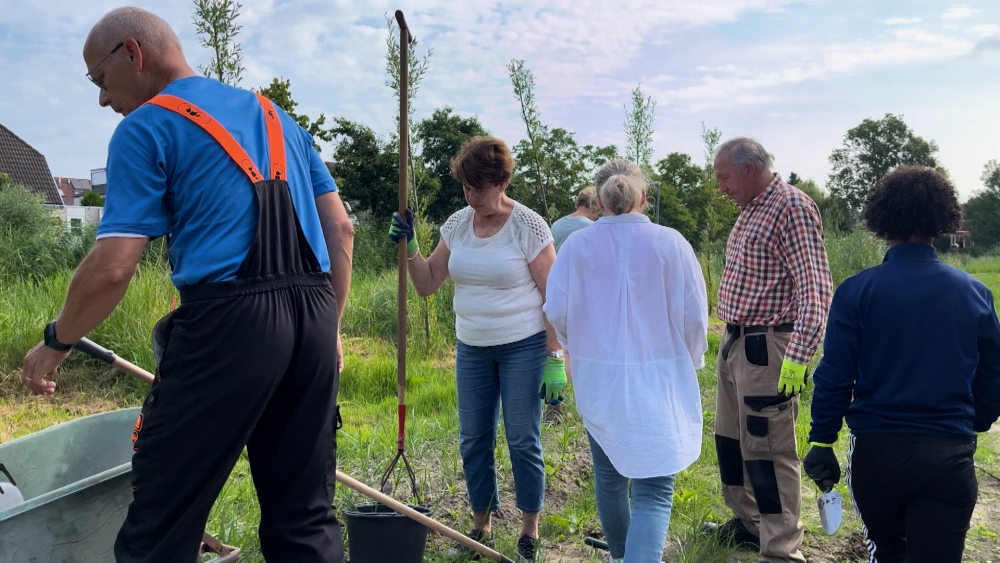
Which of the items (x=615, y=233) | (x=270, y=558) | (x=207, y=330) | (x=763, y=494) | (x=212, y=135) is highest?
(x=212, y=135)

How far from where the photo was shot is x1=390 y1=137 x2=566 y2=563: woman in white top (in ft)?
10.9

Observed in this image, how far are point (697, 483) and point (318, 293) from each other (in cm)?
311

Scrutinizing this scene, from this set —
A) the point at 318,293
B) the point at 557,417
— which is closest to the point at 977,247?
the point at 557,417

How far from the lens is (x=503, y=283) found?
3.35 metres

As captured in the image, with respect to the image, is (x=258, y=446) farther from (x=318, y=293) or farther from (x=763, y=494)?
(x=763, y=494)

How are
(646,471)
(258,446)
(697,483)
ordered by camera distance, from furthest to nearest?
(697,483), (646,471), (258,446)

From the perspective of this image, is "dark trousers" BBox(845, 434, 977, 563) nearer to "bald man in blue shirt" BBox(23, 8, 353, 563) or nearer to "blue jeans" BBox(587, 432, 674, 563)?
"blue jeans" BBox(587, 432, 674, 563)

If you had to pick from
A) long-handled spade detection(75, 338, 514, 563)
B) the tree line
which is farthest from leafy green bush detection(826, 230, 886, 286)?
long-handled spade detection(75, 338, 514, 563)

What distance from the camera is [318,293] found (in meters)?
2.23

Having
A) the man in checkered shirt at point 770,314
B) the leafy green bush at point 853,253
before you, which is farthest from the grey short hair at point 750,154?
the leafy green bush at point 853,253

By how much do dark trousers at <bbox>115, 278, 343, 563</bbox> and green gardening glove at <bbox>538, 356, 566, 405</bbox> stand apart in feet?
4.45

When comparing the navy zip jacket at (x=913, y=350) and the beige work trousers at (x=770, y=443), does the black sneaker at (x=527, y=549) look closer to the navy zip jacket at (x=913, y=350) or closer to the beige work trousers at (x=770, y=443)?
the beige work trousers at (x=770, y=443)

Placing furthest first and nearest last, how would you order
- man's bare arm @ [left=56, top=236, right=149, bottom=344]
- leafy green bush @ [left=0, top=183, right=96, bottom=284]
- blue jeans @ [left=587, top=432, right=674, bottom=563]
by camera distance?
leafy green bush @ [left=0, top=183, right=96, bottom=284]
blue jeans @ [left=587, top=432, right=674, bottom=563]
man's bare arm @ [left=56, top=236, right=149, bottom=344]

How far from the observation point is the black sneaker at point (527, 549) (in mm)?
3361
